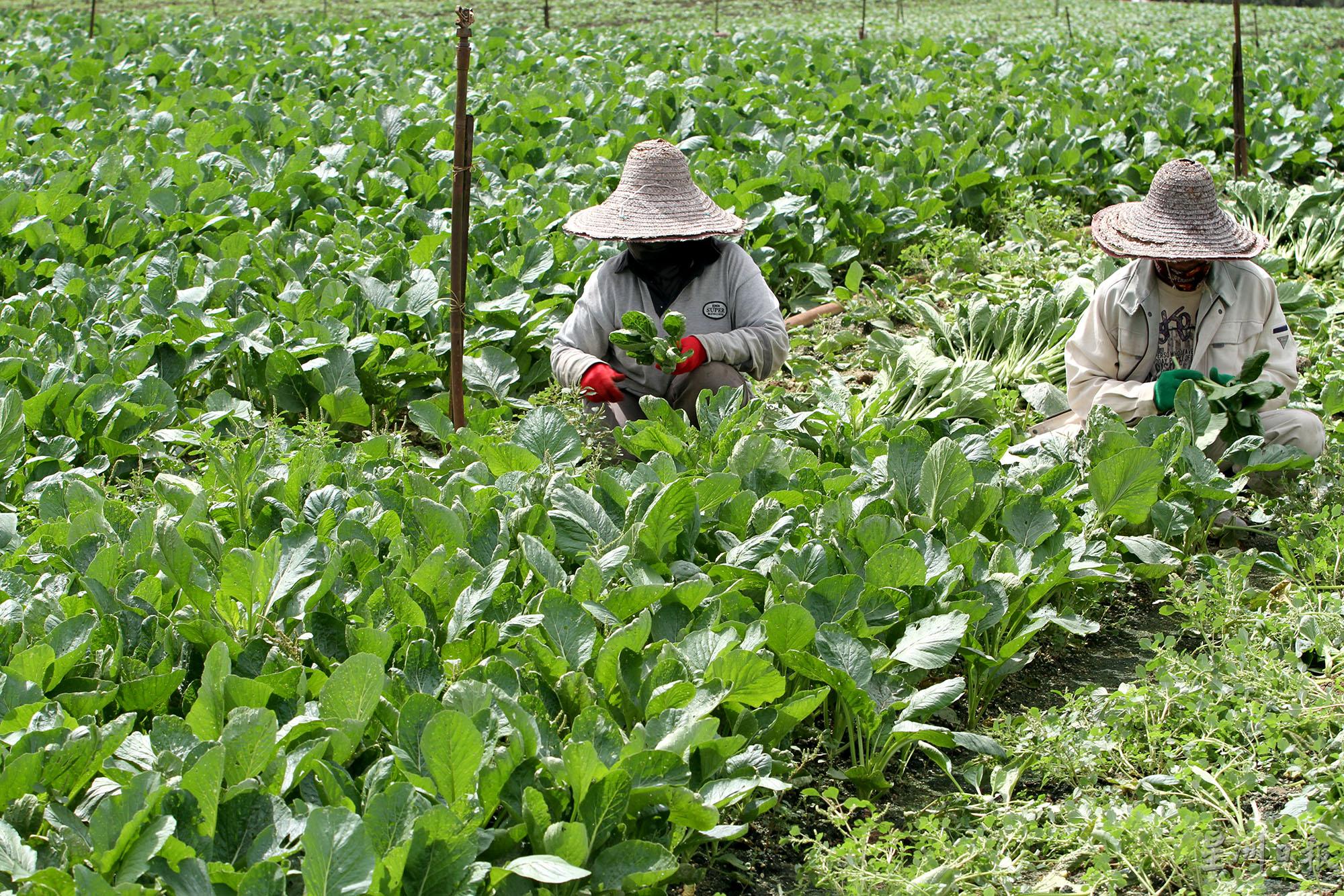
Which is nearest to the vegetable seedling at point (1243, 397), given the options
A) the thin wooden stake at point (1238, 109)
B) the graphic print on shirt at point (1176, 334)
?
the graphic print on shirt at point (1176, 334)

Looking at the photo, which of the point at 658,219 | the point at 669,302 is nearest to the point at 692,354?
the point at 669,302

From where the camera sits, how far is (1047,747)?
2734 millimetres

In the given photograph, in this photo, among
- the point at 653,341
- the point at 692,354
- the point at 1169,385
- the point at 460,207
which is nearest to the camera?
the point at 460,207

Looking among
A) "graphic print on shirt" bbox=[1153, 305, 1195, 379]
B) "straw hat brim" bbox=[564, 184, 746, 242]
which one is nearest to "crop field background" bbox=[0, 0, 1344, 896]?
"graphic print on shirt" bbox=[1153, 305, 1195, 379]

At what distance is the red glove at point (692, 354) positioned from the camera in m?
4.27

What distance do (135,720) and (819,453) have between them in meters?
2.23

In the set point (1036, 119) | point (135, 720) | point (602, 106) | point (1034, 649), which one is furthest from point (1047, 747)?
point (602, 106)

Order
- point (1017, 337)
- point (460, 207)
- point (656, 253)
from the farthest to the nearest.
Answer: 1. point (1017, 337)
2. point (656, 253)
3. point (460, 207)

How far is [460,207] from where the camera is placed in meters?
3.94

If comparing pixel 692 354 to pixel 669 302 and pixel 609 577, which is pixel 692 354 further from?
pixel 609 577

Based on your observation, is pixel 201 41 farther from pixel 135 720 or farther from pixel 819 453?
pixel 135 720

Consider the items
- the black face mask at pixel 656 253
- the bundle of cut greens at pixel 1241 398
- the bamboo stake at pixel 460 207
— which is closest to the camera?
the bamboo stake at pixel 460 207

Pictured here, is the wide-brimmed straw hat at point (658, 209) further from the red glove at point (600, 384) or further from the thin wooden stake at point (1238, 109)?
the thin wooden stake at point (1238, 109)

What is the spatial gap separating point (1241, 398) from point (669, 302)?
1.89 metres
